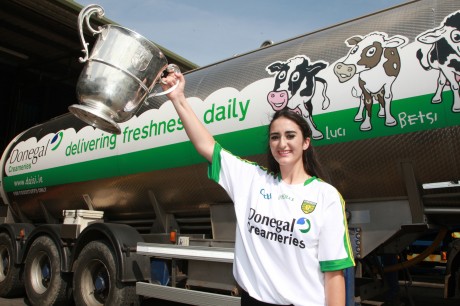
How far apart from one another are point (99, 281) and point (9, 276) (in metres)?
2.58

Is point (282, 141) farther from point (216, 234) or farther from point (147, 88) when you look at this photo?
point (216, 234)

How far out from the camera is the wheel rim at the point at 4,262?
7.28 m

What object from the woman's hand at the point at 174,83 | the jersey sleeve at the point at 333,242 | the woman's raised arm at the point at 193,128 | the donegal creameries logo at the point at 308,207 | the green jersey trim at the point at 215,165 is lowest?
the jersey sleeve at the point at 333,242

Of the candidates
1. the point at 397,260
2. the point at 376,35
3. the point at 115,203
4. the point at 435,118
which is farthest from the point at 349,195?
the point at 115,203

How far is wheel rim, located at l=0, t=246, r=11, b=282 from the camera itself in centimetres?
728

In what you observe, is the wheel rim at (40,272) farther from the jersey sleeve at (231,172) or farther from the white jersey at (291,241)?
the white jersey at (291,241)

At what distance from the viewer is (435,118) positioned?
125 inches

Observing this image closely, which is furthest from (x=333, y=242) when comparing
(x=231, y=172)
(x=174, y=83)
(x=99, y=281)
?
(x=99, y=281)

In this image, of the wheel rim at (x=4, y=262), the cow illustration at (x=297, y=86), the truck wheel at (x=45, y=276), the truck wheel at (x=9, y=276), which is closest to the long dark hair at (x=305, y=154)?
the cow illustration at (x=297, y=86)

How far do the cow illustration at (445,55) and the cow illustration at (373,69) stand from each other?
0.62ft

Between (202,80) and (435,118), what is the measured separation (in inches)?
95.9

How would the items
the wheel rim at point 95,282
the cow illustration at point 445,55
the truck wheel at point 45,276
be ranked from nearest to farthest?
the cow illustration at point 445,55, the wheel rim at point 95,282, the truck wheel at point 45,276

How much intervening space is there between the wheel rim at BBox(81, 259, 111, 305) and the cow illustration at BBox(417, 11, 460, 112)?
3888 millimetres

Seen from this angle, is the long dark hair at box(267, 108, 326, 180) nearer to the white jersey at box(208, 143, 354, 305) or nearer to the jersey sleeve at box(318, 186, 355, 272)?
the white jersey at box(208, 143, 354, 305)
